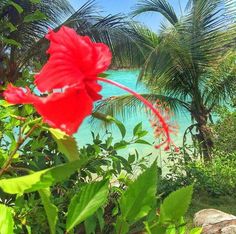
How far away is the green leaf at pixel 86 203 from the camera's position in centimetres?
61

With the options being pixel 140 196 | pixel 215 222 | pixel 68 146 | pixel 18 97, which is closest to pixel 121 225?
pixel 140 196

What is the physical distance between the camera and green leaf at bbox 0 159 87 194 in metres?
Answer: 0.48

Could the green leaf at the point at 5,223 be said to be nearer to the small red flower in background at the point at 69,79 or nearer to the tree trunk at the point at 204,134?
the small red flower in background at the point at 69,79

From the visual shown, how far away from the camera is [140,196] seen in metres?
0.64

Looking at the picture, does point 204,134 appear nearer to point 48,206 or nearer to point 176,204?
point 176,204

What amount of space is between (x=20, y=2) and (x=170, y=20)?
2637 mm

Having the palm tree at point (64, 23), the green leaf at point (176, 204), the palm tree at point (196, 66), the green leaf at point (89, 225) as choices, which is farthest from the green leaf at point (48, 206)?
the palm tree at point (196, 66)

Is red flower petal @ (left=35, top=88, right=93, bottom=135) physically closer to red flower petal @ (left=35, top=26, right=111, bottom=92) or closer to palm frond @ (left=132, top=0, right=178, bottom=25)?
red flower petal @ (left=35, top=26, right=111, bottom=92)

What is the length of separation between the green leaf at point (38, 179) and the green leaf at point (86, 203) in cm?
12

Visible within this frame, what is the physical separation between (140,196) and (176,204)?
6cm

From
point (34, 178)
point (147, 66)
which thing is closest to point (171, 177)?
point (147, 66)

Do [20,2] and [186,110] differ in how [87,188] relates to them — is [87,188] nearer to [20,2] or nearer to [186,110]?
[20,2]

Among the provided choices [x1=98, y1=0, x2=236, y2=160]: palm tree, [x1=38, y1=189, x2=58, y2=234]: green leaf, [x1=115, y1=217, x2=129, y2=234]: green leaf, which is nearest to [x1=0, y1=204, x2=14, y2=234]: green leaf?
[x1=38, y1=189, x2=58, y2=234]: green leaf

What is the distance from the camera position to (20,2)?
519cm
